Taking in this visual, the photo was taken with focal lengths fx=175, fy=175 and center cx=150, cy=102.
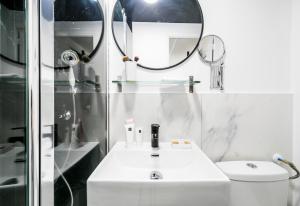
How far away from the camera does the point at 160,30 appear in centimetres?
117

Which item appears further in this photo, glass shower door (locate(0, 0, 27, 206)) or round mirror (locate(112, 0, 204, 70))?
round mirror (locate(112, 0, 204, 70))

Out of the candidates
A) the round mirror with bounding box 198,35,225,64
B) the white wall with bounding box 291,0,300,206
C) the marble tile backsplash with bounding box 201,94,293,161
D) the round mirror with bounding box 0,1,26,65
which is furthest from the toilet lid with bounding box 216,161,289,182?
the round mirror with bounding box 0,1,26,65

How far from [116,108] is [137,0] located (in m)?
0.74

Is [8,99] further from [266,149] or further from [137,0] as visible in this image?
[266,149]

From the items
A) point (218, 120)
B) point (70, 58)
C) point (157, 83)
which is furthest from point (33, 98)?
point (218, 120)

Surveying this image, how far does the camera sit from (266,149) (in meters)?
1.18

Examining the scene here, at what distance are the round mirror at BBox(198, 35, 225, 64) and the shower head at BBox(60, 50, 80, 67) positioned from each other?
2.56ft

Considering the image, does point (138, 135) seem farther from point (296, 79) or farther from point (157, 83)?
point (296, 79)

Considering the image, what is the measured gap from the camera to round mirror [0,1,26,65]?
53 centimetres

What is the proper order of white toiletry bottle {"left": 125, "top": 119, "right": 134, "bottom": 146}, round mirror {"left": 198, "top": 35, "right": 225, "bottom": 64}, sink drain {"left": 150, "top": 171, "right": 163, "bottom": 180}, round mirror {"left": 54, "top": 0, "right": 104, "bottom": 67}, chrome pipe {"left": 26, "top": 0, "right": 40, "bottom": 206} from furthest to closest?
1. round mirror {"left": 198, "top": 35, "right": 225, "bottom": 64}
2. white toiletry bottle {"left": 125, "top": 119, "right": 134, "bottom": 146}
3. sink drain {"left": 150, "top": 171, "right": 163, "bottom": 180}
4. round mirror {"left": 54, "top": 0, "right": 104, "bottom": 67}
5. chrome pipe {"left": 26, "top": 0, "right": 40, "bottom": 206}

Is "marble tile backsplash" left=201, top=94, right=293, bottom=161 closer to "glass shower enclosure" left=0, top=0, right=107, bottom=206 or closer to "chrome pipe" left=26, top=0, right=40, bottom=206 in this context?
"glass shower enclosure" left=0, top=0, right=107, bottom=206

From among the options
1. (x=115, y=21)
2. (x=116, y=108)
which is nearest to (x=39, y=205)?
(x=116, y=108)

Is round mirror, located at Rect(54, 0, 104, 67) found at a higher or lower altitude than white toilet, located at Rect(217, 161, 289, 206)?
higher

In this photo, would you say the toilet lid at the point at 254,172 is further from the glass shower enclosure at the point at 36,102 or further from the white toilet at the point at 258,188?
the glass shower enclosure at the point at 36,102
